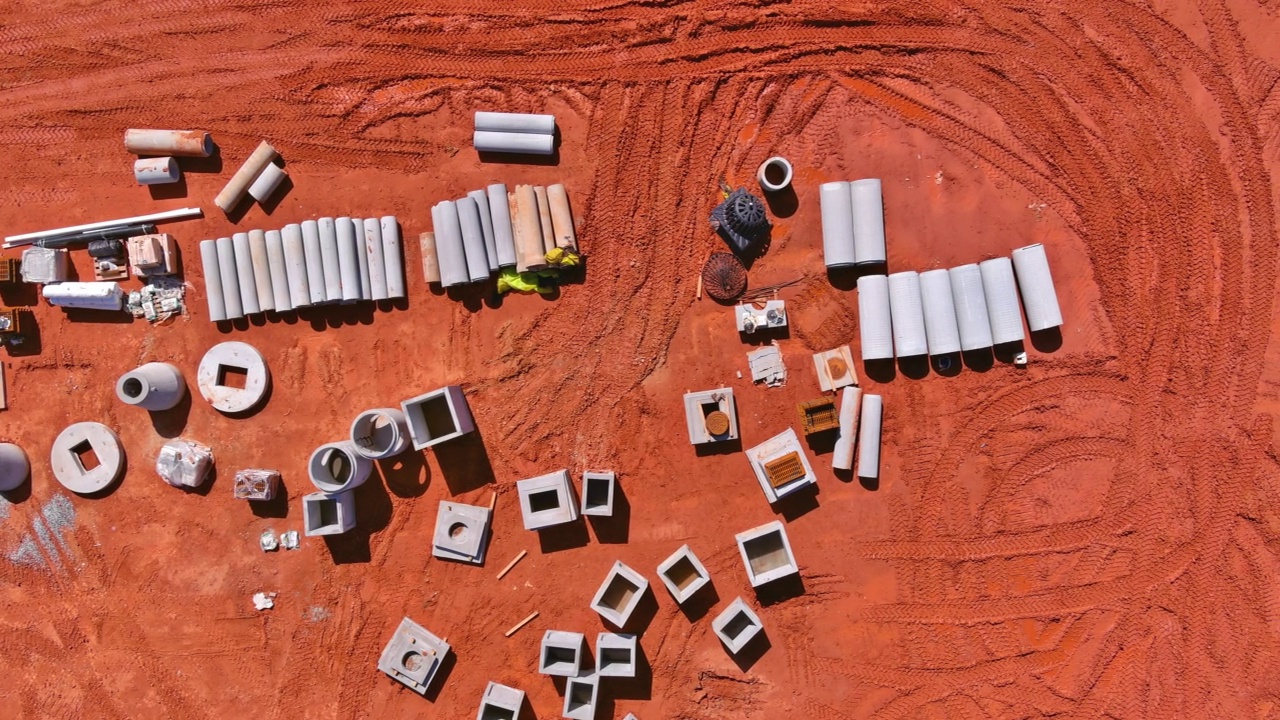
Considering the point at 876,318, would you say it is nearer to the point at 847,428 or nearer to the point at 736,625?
the point at 847,428

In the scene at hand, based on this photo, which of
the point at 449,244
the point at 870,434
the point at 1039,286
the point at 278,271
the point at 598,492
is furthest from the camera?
the point at 278,271

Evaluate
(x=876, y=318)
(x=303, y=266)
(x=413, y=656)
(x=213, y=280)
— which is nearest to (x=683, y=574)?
(x=413, y=656)

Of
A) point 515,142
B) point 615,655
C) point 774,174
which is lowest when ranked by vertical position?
point 615,655

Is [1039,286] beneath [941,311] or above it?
above

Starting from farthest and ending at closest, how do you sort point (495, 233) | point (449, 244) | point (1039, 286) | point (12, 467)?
1. point (12, 467)
2. point (495, 233)
3. point (449, 244)
4. point (1039, 286)

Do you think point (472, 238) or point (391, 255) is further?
point (391, 255)

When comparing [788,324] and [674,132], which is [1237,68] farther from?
[674,132]

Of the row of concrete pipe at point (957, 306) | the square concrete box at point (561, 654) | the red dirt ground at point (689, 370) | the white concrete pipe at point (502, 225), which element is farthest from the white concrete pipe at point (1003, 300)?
the square concrete box at point (561, 654)
